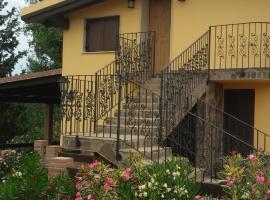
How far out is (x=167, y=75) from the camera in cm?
1148

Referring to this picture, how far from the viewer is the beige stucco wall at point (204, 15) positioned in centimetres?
1246

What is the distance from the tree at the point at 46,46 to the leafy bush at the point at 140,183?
75.1ft

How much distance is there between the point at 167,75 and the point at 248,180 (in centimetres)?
625

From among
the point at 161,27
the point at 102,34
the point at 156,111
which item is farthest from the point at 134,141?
the point at 102,34

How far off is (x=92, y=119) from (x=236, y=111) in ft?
12.9

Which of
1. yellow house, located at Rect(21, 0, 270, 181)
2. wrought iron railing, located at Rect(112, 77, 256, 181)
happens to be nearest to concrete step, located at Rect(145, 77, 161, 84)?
yellow house, located at Rect(21, 0, 270, 181)

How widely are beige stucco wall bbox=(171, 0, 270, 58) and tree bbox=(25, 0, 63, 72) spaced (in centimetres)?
1546

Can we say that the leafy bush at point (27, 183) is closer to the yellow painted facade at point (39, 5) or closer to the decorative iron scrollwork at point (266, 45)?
the decorative iron scrollwork at point (266, 45)

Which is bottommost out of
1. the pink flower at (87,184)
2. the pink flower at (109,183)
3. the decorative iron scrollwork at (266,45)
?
the pink flower at (87,184)

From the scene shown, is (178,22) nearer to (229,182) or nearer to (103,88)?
(103,88)

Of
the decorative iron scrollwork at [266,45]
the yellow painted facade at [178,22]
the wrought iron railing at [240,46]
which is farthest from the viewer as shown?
the yellow painted facade at [178,22]

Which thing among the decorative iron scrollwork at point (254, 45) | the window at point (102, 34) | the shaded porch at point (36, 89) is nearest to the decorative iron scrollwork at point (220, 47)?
the decorative iron scrollwork at point (254, 45)

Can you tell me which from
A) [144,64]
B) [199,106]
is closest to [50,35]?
[144,64]

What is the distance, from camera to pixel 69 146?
9586 millimetres
